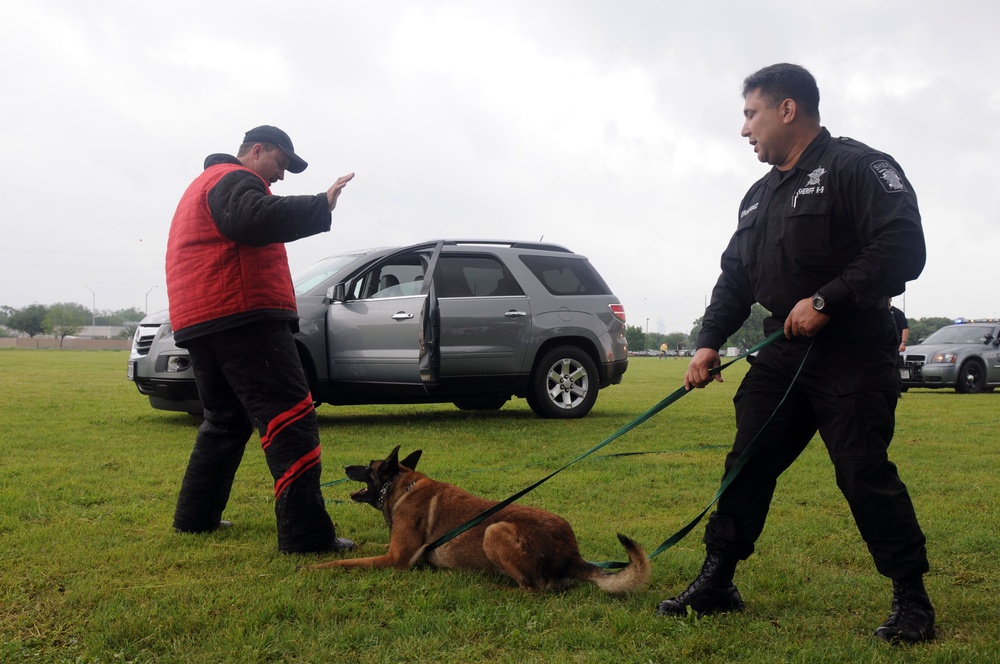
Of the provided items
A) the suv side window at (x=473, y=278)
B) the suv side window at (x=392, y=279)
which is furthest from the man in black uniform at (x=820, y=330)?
the suv side window at (x=473, y=278)

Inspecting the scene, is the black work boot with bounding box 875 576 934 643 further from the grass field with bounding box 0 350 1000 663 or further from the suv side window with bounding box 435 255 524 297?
the suv side window with bounding box 435 255 524 297

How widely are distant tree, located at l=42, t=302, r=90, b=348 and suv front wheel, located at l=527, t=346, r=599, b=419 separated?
126676mm

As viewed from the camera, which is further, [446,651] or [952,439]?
[952,439]

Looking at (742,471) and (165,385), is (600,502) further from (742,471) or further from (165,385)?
(165,385)

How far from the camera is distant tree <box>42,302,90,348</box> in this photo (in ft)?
416

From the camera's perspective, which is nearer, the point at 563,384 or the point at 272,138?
the point at 272,138

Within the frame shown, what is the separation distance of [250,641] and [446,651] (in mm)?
687

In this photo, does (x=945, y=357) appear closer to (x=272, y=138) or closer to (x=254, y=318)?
Result: (x=272, y=138)

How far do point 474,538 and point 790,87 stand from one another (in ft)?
7.52

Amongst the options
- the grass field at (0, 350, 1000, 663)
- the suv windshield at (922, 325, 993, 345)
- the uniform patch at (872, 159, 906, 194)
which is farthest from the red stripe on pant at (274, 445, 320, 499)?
the suv windshield at (922, 325, 993, 345)

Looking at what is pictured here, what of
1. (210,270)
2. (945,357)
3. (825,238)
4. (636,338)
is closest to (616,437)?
(825,238)

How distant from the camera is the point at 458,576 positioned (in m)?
3.66

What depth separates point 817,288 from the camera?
9.94 ft

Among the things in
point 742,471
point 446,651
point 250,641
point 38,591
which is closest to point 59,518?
point 38,591
